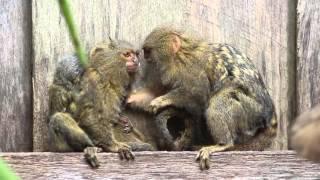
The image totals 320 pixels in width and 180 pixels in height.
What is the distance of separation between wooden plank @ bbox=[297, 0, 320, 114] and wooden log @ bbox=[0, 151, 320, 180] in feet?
1.35

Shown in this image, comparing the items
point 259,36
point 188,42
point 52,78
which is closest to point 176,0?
point 188,42

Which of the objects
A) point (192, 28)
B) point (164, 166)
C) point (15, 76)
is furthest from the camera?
point (192, 28)

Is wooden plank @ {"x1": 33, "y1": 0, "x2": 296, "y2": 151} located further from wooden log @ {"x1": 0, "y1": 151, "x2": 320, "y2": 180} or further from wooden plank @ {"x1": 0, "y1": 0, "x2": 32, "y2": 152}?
wooden log @ {"x1": 0, "y1": 151, "x2": 320, "y2": 180}

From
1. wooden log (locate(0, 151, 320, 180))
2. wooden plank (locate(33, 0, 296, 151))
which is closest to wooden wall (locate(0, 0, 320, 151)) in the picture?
wooden plank (locate(33, 0, 296, 151))

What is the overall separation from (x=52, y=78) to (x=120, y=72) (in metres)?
0.30

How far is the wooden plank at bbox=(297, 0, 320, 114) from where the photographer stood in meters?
3.43

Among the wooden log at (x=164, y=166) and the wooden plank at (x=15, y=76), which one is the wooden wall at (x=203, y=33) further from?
the wooden log at (x=164, y=166)

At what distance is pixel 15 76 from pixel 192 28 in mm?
830

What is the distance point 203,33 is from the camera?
11.3 ft

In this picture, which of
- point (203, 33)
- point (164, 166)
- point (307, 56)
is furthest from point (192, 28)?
point (164, 166)

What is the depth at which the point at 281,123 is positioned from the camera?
11.4 ft

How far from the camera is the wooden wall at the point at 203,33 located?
3.34m

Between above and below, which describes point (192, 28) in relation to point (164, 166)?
above

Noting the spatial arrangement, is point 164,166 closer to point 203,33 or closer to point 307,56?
point 203,33
